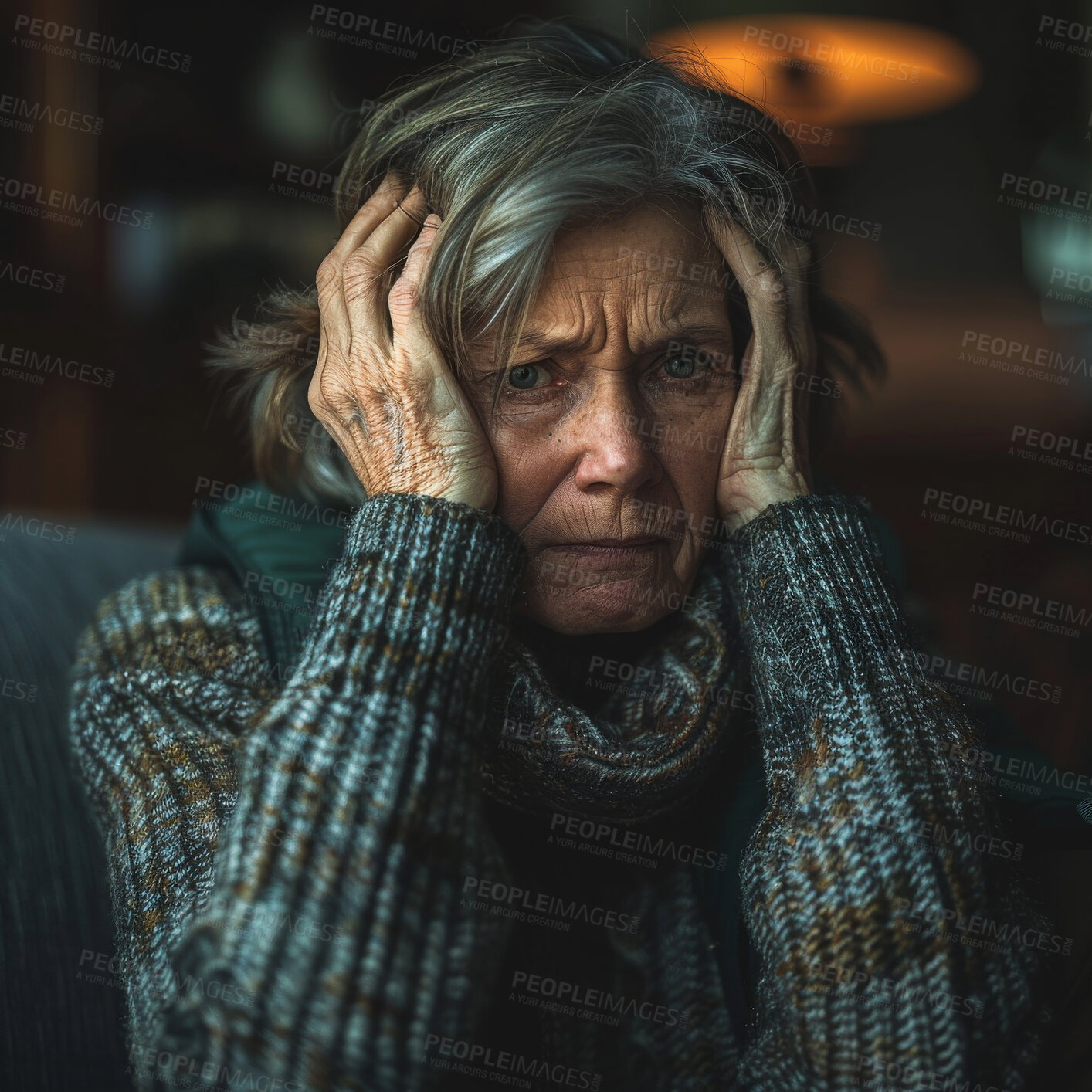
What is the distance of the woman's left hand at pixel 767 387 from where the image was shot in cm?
123

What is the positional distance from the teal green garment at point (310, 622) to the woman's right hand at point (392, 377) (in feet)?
0.51

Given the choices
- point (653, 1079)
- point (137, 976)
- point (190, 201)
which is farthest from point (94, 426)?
point (653, 1079)

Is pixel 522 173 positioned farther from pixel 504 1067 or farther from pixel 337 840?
pixel 504 1067

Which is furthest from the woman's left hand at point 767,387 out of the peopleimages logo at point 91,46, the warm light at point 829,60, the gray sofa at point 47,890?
the peopleimages logo at point 91,46

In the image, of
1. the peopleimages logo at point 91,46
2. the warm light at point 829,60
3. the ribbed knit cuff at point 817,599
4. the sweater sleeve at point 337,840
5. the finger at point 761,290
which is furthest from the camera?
the warm light at point 829,60

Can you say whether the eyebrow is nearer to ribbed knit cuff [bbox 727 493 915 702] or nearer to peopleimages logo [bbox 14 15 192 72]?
ribbed knit cuff [bbox 727 493 915 702]

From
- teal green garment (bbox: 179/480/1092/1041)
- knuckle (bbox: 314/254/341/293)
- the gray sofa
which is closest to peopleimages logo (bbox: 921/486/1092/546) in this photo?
teal green garment (bbox: 179/480/1092/1041)

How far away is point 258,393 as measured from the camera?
1448 mm

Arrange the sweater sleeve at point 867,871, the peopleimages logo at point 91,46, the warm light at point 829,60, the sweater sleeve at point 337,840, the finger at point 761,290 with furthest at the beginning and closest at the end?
the warm light at point 829,60, the peopleimages logo at point 91,46, the finger at point 761,290, the sweater sleeve at point 867,871, the sweater sleeve at point 337,840

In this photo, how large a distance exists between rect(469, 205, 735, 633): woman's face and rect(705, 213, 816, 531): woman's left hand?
38 mm

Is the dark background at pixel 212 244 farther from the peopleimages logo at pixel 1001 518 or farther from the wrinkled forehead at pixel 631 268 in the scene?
the wrinkled forehead at pixel 631 268

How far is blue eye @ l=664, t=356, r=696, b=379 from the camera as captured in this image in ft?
4.03

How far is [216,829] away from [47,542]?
0.75 metres

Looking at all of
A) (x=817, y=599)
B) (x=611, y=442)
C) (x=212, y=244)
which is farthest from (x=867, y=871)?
(x=212, y=244)
